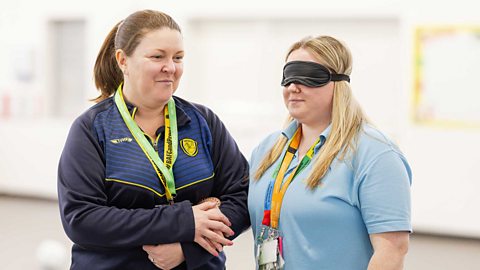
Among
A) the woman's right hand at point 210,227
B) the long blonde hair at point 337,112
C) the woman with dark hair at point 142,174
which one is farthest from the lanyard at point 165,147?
the long blonde hair at point 337,112

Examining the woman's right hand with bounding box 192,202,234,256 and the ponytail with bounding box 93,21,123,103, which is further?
the ponytail with bounding box 93,21,123,103

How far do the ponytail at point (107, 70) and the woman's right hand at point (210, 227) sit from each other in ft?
1.69

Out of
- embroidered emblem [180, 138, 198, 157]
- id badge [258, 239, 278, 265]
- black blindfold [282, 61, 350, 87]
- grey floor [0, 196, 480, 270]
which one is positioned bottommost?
grey floor [0, 196, 480, 270]

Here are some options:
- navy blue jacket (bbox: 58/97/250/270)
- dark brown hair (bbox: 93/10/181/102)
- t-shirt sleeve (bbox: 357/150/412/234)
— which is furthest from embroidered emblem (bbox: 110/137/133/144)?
t-shirt sleeve (bbox: 357/150/412/234)

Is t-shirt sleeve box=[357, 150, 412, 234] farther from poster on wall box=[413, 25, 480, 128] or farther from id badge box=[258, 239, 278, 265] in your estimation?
poster on wall box=[413, 25, 480, 128]

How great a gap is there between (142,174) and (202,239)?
0.88 feet

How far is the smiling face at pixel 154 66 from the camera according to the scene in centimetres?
194

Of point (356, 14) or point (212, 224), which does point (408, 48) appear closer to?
point (356, 14)

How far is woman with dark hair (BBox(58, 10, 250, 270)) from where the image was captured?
6.27ft

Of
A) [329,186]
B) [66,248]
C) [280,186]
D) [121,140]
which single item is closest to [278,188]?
[280,186]

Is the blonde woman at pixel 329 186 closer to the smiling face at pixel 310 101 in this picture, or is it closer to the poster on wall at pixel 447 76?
the smiling face at pixel 310 101

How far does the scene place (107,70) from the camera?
215 cm

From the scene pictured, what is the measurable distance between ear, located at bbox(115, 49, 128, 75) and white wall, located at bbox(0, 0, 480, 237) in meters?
4.38

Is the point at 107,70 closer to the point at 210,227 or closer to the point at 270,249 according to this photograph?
the point at 210,227
